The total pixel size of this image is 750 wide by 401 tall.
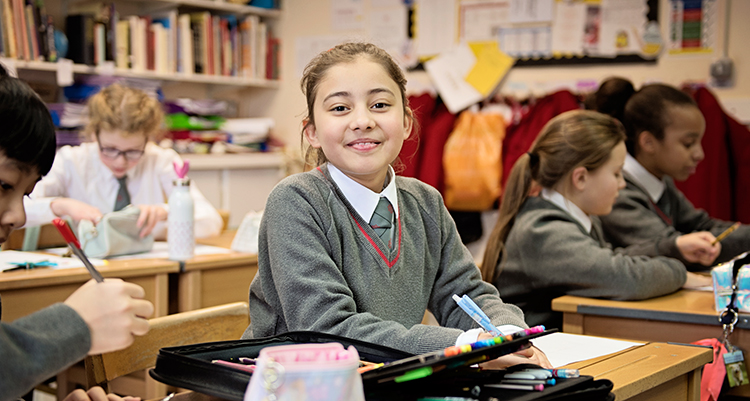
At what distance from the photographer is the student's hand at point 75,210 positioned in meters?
2.25

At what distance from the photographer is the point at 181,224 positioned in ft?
7.38

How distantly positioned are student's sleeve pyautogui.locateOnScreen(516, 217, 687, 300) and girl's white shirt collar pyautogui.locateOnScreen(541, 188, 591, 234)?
0.05 m

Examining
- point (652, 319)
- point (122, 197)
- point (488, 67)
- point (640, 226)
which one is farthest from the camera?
point (488, 67)

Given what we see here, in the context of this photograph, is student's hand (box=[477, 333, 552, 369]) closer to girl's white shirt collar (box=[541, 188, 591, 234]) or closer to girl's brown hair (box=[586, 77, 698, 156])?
girl's white shirt collar (box=[541, 188, 591, 234])

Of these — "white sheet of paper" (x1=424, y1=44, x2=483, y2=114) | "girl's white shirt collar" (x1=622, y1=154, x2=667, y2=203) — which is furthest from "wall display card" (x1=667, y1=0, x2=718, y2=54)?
"girl's white shirt collar" (x1=622, y1=154, x2=667, y2=203)

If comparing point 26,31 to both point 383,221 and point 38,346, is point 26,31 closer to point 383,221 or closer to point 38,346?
point 383,221

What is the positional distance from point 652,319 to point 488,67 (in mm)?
2485

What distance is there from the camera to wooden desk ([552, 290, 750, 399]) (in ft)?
5.43

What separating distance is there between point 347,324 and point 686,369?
564mm

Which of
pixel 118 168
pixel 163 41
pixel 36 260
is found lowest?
pixel 36 260

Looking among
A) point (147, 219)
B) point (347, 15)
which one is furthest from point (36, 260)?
→ point (347, 15)

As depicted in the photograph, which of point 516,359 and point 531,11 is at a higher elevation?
point 531,11

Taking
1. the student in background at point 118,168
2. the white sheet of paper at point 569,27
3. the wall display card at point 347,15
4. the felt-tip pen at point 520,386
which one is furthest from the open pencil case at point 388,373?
the wall display card at point 347,15

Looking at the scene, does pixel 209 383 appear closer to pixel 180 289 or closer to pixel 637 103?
pixel 180 289
